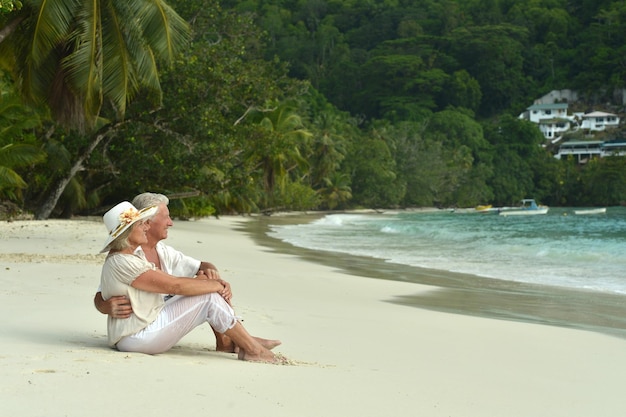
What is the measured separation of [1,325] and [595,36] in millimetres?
123051

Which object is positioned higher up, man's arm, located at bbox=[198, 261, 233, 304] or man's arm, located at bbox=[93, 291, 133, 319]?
man's arm, located at bbox=[198, 261, 233, 304]

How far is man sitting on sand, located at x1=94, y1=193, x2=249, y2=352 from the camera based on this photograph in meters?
4.41

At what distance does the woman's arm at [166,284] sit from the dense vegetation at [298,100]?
5.74 m

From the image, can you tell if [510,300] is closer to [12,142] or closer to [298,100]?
[12,142]

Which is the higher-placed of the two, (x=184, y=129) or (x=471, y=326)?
(x=184, y=129)

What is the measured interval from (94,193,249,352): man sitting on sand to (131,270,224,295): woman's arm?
14cm

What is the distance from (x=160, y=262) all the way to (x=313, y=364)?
3.62ft

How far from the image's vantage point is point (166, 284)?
172 inches

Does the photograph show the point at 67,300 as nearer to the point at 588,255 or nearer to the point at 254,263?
the point at 254,263

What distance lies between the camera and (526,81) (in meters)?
121

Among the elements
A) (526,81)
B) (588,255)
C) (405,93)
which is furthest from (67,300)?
(526,81)

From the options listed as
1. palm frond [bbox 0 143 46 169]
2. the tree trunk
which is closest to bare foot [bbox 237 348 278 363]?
palm frond [bbox 0 143 46 169]

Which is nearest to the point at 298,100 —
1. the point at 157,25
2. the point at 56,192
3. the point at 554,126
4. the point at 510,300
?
the point at 56,192

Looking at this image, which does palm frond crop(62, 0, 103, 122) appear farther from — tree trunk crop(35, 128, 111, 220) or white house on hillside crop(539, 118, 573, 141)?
white house on hillside crop(539, 118, 573, 141)
